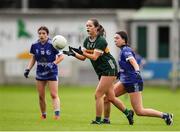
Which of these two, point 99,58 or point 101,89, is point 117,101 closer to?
point 101,89

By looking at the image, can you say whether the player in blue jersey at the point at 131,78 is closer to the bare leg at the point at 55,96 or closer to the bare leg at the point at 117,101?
the bare leg at the point at 117,101

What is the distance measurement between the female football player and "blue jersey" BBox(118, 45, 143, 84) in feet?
0.71

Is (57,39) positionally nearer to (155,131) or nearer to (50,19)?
(155,131)

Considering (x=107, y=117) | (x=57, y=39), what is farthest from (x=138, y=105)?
(x=57, y=39)

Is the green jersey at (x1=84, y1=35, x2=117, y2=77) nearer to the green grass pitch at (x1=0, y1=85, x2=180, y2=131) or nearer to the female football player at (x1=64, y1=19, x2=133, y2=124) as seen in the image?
the female football player at (x1=64, y1=19, x2=133, y2=124)

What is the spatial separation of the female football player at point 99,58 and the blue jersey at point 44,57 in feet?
6.28

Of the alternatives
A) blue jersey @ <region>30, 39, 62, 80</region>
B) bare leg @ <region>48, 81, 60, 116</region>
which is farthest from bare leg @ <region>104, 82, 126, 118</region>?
blue jersey @ <region>30, 39, 62, 80</region>

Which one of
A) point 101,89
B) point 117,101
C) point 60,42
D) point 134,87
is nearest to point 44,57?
point 60,42

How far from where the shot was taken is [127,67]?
1995 centimetres

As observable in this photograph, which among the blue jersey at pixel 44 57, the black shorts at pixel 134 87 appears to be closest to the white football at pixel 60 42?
the blue jersey at pixel 44 57

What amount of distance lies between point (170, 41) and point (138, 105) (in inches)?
1293

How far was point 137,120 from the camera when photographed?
867 inches

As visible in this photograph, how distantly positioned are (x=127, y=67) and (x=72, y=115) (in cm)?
430

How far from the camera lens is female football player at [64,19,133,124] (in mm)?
19844
